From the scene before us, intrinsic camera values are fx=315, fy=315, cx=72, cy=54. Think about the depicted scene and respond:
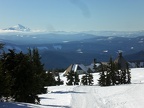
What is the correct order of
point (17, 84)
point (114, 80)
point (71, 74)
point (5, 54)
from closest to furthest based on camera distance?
1. point (17, 84)
2. point (5, 54)
3. point (114, 80)
4. point (71, 74)

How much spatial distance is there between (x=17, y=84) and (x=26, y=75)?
1101 mm

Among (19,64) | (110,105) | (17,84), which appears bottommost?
(110,105)

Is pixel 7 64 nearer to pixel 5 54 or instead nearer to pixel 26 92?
pixel 5 54

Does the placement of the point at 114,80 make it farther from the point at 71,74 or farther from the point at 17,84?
the point at 17,84

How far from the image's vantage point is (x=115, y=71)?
79188 mm

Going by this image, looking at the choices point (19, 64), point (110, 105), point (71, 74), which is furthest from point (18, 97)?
point (71, 74)

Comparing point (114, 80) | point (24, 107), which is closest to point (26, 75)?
point (24, 107)

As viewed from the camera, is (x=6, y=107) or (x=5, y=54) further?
(x=5, y=54)

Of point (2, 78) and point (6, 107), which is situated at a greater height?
point (2, 78)

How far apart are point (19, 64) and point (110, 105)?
10.6 meters

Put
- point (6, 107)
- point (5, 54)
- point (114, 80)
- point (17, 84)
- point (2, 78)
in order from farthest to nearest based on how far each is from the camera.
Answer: point (114, 80) → point (5, 54) → point (17, 84) → point (2, 78) → point (6, 107)

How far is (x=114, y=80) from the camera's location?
78.8 meters

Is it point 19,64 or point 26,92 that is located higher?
point 19,64

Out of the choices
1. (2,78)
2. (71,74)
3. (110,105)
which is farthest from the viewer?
(71,74)
